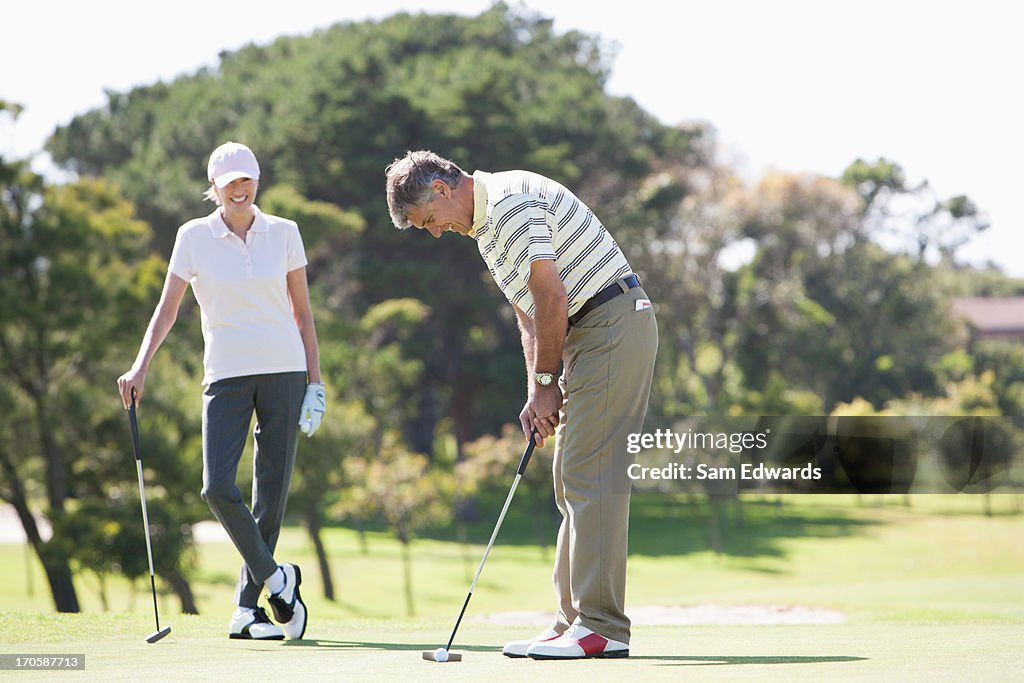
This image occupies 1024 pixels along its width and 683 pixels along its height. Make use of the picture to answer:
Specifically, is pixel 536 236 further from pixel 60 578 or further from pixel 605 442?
pixel 60 578

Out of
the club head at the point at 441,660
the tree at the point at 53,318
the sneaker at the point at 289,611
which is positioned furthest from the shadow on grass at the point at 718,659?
the tree at the point at 53,318

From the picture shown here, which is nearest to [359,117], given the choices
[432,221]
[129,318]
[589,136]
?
[589,136]

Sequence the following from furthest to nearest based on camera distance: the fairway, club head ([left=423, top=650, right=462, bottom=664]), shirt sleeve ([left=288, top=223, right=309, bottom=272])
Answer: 1. shirt sleeve ([left=288, top=223, right=309, bottom=272])
2. club head ([left=423, top=650, right=462, bottom=664])
3. the fairway

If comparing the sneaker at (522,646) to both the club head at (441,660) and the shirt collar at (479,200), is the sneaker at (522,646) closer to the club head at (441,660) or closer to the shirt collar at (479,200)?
the club head at (441,660)

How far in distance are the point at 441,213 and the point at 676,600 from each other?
46.5 feet

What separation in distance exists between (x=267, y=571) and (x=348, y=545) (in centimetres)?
3245

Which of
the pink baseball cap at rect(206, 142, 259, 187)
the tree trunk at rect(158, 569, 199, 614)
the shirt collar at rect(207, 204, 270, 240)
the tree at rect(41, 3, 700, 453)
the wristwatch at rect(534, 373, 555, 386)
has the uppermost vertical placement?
the tree at rect(41, 3, 700, 453)

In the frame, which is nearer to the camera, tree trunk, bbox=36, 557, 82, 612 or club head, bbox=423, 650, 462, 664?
club head, bbox=423, 650, 462, 664

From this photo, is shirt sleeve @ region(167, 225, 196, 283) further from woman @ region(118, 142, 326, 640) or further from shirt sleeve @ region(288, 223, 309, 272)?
shirt sleeve @ region(288, 223, 309, 272)

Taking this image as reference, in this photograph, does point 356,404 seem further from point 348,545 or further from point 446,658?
point 446,658

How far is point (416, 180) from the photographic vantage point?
4.52m

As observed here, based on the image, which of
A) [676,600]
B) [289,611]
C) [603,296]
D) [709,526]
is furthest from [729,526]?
→ [603,296]

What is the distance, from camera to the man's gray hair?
452cm

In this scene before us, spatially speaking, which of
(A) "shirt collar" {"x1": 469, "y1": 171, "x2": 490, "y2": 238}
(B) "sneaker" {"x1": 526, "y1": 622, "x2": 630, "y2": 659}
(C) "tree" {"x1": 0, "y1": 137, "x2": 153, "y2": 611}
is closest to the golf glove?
(A) "shirt collar" {"x1": 469, "y1": 171, "x2": 490, "y2": 238}
